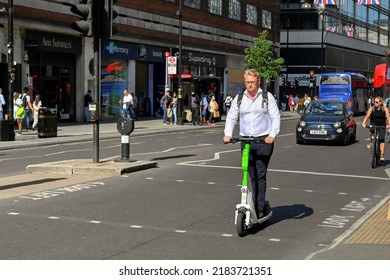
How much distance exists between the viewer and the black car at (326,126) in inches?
839

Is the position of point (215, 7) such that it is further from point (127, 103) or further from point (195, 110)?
point (127, 103)

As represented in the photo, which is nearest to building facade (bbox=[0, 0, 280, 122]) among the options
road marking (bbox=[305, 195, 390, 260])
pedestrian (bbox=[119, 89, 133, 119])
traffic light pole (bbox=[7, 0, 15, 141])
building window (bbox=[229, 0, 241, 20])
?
building window (bbox=[229, 0, 241, 20])

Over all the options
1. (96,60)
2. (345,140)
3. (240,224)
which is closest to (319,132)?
(345,140)

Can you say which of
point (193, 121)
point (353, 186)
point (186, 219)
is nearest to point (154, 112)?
point (193, 121)

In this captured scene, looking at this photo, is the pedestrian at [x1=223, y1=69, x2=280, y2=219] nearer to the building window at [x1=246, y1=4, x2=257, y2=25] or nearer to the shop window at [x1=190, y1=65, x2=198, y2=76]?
the shop window at [x1=190, y1=65, x2=198, y2=76]

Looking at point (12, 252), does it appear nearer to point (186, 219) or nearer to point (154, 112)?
point (186, 219)

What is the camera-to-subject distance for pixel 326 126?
842 inches

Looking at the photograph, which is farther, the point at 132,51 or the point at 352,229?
the point at 132,51

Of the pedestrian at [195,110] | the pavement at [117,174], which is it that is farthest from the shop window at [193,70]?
the pavement at [117,174]

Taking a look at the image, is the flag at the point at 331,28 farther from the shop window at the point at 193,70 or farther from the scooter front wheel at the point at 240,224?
the scooter front wheel at the point at 240,224

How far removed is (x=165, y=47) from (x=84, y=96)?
32.2 feet

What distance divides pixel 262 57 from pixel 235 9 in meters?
4.76

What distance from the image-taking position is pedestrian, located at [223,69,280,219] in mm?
7531

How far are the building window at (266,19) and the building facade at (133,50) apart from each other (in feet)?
1.43
